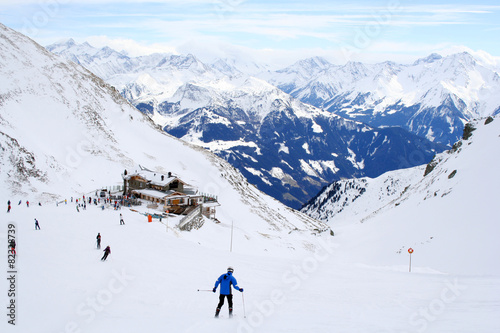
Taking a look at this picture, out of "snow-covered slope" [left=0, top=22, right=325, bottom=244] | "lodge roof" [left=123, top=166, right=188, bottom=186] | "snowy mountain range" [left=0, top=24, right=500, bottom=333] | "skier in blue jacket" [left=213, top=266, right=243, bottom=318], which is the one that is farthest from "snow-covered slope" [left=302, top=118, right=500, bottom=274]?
"snow-covered slope" [left=0, top=22, right=325, bottom=244]

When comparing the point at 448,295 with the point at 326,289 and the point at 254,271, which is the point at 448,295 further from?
the point at 254,271

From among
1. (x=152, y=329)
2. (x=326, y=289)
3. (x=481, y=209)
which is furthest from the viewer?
(x=481, y=209)

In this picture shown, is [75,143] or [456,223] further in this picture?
[75,143]

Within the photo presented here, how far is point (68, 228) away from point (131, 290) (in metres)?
17.9

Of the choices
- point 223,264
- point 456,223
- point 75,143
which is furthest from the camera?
point 75,143

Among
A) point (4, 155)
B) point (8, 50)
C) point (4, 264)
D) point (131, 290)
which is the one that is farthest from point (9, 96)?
point (131, 290)

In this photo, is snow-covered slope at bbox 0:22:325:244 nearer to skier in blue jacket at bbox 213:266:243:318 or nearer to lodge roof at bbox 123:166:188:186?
lodge roof at bbox 123:166:188:186

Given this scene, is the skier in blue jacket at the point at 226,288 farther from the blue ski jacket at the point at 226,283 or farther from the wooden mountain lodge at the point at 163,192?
the wooden mountain lodge at the point at 163,192

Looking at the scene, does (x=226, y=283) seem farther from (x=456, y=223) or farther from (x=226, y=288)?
(x=456, y=223)

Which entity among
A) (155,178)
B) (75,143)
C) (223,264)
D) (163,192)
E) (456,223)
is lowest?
(223,264)

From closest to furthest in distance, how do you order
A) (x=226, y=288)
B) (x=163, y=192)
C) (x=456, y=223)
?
(x=226, y=288) → (x=456, y=223) → (x=163, y=192)

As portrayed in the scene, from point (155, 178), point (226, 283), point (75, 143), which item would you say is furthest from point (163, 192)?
point (75, 143)

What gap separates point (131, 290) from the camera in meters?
22.6

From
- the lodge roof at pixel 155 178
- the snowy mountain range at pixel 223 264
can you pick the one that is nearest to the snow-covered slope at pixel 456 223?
the snowy mountain range at pixel 223 264
